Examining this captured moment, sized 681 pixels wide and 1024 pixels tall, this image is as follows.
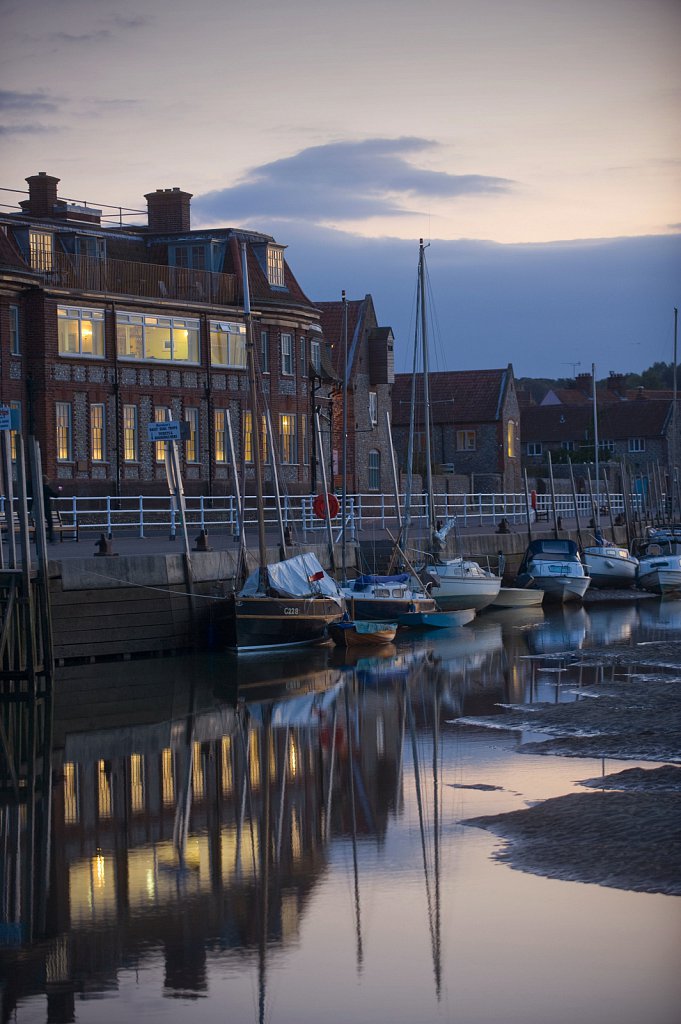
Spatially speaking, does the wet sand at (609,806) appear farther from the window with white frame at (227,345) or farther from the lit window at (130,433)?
the window with white frame at (227,345)

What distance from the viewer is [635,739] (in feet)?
66.1

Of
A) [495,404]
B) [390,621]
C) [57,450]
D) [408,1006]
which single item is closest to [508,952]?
[408,1006]

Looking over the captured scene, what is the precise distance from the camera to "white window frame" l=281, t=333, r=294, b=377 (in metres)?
58.5

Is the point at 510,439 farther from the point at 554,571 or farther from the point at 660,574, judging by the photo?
the point at 554,571

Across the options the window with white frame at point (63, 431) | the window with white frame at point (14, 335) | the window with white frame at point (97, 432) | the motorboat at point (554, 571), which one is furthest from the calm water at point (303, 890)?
the window with white frame at point (97, 432)

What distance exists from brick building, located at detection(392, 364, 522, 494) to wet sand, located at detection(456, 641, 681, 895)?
2336 inches

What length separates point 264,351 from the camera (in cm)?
5747

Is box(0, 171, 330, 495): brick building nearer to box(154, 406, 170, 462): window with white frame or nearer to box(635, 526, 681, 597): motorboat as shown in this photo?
box(154, 406, 170, 462): window with white frame

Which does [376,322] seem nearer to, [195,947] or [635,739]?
[635,739]

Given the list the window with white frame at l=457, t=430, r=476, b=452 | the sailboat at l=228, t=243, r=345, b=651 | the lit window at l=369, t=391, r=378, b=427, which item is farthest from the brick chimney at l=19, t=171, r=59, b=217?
the window with white frame at l=457, t=430, r=476, b=452

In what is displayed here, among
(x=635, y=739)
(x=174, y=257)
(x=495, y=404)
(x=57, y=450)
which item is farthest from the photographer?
(x=495, y=404)

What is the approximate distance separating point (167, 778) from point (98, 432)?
109 ft

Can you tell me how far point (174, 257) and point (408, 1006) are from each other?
49.6 m

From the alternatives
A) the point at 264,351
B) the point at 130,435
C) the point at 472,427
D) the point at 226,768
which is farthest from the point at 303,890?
the point at 472,427
